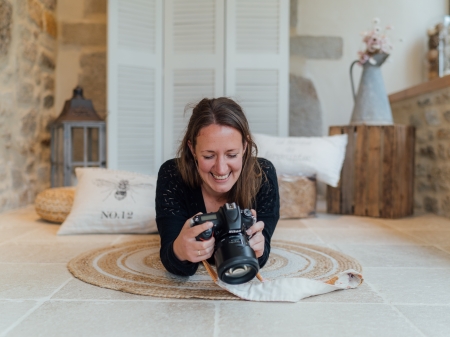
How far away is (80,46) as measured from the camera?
Result: 3.44 m

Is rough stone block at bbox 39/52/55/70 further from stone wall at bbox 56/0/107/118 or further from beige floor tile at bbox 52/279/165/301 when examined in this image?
beige floor tile at bbox 52/279/165/301

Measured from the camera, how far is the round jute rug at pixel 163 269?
1.23 metres

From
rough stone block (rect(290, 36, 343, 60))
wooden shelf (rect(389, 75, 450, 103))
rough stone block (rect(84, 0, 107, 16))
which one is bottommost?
wooden shelf (rect(389, 75, 450, 103))

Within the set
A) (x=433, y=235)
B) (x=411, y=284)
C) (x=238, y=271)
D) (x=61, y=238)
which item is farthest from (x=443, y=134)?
(x=61, y=238)

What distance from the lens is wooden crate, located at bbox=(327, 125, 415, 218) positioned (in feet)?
8.60

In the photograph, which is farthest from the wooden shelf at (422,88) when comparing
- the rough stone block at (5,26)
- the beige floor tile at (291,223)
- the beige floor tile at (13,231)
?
the rough stone block at (5,26)

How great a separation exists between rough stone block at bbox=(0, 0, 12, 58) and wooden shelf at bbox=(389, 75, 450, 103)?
99.6 inches

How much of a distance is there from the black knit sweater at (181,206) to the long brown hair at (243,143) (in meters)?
A: 0.03

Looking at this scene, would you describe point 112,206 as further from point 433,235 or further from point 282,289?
point 433,235

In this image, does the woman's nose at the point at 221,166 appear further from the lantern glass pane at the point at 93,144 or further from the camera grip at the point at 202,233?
the lantern glass pane at the point at 93,144

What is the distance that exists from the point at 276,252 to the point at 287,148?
1058 millimetres

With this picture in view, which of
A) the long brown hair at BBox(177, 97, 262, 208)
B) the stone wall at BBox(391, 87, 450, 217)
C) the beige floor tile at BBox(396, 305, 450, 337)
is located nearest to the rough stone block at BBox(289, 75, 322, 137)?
the stone wall at BBox(391, 87, 450, 217)

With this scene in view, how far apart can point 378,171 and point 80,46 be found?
2.38 meters

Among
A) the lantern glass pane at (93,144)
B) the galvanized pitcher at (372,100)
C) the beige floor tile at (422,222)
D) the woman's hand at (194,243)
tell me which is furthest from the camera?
the lantern glass pane at (93,144)
